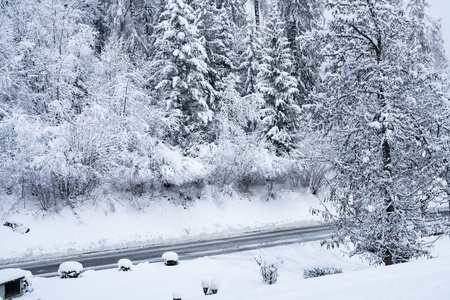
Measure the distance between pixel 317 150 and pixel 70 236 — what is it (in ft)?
51.1

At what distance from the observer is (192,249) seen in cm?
1373

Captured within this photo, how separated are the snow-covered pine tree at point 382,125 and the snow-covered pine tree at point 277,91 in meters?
13.0

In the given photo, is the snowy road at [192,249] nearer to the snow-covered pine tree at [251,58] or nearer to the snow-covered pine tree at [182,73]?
the snow-covered pine tree at [182,73]

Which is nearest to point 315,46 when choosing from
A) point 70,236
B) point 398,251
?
point 398,251

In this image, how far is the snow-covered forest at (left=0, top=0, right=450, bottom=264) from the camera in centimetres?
825

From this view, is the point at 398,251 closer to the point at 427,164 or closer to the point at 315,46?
the point at 427,164

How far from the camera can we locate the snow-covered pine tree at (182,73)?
Result: 63.6 ft

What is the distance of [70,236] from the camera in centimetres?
1445

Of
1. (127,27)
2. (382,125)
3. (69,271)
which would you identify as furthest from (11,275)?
(127,27)

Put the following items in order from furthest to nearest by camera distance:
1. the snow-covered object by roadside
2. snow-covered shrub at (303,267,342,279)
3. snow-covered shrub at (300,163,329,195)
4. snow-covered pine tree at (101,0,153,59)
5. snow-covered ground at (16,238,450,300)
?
snow-covered pine tree at (101,0,153,59) < snow-covered shrub at (300,163,329,195) < snow-covered shrub at (303,267,342,279) < the snow-covered object by roadside < snow-covered ground at (16,238,450,300)

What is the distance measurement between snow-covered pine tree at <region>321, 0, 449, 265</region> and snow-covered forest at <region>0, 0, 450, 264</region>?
1.9 inches

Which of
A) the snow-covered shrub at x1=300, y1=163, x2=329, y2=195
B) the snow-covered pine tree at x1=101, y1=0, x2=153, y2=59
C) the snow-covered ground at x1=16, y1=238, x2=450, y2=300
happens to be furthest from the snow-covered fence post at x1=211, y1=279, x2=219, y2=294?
the snow-covered pine tree at x1=101, y1=0, x2=153, y2=59

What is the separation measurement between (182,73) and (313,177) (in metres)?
11.8

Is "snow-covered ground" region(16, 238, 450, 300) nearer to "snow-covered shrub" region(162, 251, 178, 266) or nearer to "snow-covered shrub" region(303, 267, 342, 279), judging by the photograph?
"snow-covered shrub" region(162, 251, 178, 266)
